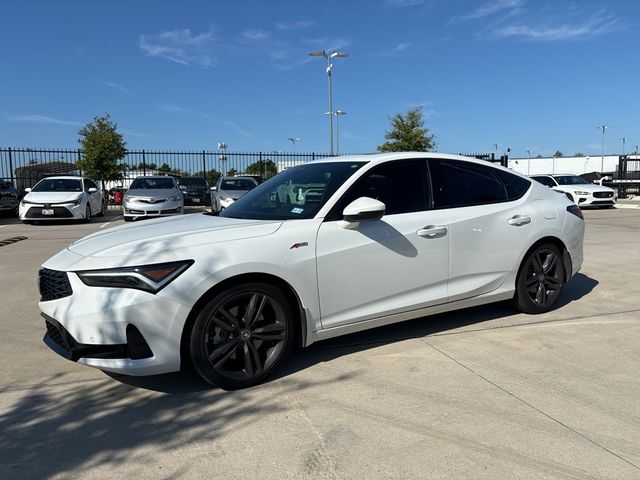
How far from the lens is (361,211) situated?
A: 3.77 meters

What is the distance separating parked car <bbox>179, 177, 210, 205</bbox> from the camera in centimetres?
2609

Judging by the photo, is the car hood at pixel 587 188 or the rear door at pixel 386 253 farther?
the car hood at pixel 587 188

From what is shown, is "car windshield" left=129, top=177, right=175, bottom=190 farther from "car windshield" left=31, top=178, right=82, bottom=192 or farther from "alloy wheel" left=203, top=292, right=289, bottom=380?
"alloy wheel" left=203, top=292, right=289, bottom=380

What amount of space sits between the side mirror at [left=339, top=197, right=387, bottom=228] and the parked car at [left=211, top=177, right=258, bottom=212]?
11620 mm

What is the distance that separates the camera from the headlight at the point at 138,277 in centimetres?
323

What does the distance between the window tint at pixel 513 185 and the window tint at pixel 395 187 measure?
1023 mm

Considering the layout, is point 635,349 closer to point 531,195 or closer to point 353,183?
point 531,195

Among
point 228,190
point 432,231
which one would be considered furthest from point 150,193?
point 432,231

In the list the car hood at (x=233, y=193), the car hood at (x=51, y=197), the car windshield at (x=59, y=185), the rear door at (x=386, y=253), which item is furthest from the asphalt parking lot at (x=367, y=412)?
the car windshield at (x=59, y=185)

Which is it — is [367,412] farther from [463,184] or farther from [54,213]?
[54,213]

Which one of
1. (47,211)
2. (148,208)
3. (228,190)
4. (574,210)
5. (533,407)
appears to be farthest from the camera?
(228,190)

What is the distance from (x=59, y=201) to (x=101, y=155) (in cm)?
870

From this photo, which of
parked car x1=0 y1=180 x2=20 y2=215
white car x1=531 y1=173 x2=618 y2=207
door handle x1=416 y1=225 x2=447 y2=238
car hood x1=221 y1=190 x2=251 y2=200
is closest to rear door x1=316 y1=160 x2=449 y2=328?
door handle x1=416 y1=225 x2=447 y2=238

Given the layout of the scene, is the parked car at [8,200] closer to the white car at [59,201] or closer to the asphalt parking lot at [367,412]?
the white car at [59,201]
